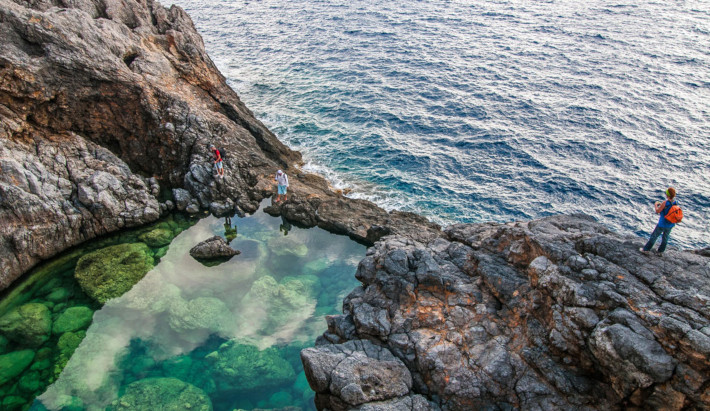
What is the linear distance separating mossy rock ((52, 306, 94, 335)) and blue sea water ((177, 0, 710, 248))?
20470mm

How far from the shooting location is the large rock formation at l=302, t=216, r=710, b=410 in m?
11.6

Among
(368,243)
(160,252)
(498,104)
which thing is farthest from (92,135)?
(498,104)

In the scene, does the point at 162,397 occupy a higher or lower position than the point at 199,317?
lower

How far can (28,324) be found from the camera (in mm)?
19047

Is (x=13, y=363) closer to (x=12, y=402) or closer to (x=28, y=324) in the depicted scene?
(x=12, y=402)

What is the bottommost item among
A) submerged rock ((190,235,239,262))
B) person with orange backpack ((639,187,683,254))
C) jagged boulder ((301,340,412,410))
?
submerged rock ((190,235,239,262))

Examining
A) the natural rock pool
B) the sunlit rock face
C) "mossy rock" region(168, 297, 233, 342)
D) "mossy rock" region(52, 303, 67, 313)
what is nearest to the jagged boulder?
the natural rock pool

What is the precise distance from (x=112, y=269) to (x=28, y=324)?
4523mm

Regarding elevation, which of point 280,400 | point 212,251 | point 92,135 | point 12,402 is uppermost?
point 92,135

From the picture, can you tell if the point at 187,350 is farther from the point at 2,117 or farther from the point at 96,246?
the point at 2,117

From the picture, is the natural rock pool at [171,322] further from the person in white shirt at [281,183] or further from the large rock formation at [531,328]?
the large rock formation at [531,328]

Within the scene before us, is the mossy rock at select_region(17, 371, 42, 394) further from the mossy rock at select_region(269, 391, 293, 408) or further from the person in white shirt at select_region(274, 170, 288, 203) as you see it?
the person in white shirt at select_region(274, 170, 288, 203)

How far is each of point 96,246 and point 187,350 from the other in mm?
10434

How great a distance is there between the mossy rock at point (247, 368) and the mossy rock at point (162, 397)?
112 centimetres
